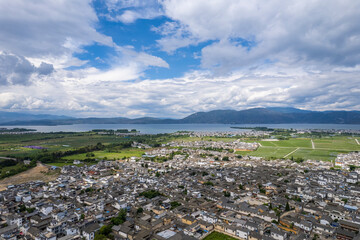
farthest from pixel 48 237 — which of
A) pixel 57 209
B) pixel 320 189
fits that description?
pixel 320 189

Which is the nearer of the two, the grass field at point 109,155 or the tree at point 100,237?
the tree at point 100,237

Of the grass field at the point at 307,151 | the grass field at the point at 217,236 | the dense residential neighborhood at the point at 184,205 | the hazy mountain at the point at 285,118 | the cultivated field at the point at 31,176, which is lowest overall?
the grass field at the point at 217,236

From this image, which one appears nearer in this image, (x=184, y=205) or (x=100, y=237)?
(x=100, y=237)

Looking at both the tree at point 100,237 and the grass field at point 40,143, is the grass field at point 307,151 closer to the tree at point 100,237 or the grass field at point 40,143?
the tree at point 100,237

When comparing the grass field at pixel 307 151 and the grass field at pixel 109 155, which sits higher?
the grass field at pixel 307 151

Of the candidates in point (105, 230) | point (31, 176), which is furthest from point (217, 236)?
point (31, 176)

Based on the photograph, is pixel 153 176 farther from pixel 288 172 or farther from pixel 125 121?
pixel 125 121

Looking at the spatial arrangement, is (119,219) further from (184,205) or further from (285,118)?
(285,118)

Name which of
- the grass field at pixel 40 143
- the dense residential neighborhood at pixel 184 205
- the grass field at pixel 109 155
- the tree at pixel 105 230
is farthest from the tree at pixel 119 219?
the grass field at pixel 40 143
